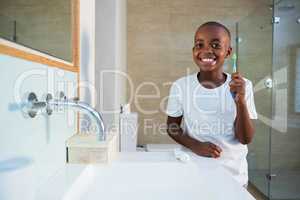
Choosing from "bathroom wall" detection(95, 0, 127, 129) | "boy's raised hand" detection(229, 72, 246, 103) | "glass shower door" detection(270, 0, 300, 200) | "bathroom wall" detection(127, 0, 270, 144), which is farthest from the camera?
"bathroom wall" detection(127, 0, 270, 144)

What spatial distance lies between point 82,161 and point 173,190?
→ 11.4 inches

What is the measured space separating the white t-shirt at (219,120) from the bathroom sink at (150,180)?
3.6 inches

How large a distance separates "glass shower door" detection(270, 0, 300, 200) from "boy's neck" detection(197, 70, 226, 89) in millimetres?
1899

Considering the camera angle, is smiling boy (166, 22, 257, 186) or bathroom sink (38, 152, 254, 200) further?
smiling boy (166, 22, 257, 186)

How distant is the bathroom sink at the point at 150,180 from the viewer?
0.68 metres

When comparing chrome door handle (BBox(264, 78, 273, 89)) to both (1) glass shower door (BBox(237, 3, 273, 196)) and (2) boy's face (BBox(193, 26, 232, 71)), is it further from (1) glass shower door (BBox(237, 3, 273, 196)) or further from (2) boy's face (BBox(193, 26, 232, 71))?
(2) boy's face (BBox(193, 26, 232, 71))

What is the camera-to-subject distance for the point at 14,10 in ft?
1.78

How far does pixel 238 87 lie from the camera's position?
833 mm

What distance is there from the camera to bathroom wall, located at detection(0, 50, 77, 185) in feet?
1.52

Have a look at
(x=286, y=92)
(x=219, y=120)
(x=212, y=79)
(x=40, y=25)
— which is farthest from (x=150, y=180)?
(x=286, y=92)

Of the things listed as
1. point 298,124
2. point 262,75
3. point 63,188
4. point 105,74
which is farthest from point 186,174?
point 298,124

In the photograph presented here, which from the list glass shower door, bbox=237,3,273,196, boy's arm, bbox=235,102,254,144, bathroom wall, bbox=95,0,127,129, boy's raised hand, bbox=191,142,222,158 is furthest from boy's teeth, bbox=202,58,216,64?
glass shower door, bbox=237,3,273,196

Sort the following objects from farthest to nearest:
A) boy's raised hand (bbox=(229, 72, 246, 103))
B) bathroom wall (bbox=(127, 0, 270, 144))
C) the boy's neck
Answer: bathroom wall (bbox=(127, 0, 270, 144)), the boy's neck, boy's raised hand (bbox=(229, 72, 246, 103))

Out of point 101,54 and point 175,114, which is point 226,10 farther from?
point 175,114
